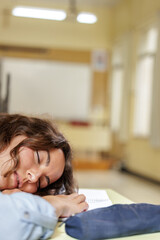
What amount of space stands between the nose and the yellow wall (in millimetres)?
4549

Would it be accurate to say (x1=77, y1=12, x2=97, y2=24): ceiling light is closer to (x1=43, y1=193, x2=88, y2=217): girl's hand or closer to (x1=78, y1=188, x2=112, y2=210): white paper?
(x1=78, y1=188, x2=112, y2=210): white paper

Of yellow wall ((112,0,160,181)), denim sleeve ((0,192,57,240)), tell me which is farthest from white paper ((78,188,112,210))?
yellow wall ((112,0,160,181))

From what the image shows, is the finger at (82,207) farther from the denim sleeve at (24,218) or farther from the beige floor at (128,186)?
the beige floor at (128,186)

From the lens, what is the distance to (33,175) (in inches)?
45.1

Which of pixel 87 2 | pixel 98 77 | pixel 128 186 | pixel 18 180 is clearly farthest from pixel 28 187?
pixel 98 77

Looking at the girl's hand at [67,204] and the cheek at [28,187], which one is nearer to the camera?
the girl's hand at [67,204]

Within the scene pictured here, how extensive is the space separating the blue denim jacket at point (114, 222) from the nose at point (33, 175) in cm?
26

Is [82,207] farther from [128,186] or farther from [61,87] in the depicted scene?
[61,87]

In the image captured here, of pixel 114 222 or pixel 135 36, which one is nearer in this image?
pixel 114 222

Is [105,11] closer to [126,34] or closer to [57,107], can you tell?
[126,34]

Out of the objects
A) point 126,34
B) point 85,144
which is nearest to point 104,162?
point 85,144

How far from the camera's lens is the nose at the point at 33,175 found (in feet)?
3.76

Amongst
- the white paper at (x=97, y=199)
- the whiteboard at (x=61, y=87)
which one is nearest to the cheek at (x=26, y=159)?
the white paper at (x=97, y=199)

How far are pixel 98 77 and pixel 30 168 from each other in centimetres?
692
